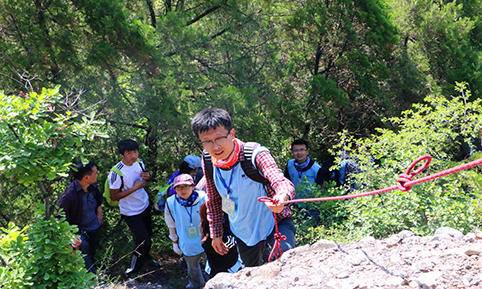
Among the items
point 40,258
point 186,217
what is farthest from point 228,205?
point 186,217

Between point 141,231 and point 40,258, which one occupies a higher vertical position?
point 40,258

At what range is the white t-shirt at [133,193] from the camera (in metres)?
5.96

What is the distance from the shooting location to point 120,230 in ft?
22.4

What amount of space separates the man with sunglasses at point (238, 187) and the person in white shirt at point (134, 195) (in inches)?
93.0

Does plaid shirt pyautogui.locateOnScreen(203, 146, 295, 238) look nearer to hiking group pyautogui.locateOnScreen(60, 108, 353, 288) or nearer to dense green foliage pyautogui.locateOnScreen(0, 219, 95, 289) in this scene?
hiking group pyautogui.locateOnScreen(60, 108, 353, 288)

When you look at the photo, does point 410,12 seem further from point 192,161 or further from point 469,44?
point 192,161

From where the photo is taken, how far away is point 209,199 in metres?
3.81

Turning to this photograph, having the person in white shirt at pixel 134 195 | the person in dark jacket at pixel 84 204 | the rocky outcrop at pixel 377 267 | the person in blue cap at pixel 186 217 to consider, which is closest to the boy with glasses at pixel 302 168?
the person in blue cap at pixel 186 217

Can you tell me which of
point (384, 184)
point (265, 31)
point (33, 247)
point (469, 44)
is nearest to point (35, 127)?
point (33, 247)

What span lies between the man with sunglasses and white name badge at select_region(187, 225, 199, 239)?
1.49m

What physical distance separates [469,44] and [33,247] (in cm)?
848

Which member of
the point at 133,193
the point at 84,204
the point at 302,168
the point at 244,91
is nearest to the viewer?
the point at 84,204

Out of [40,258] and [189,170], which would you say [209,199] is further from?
[189,170]

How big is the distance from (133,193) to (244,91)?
6.24ft
